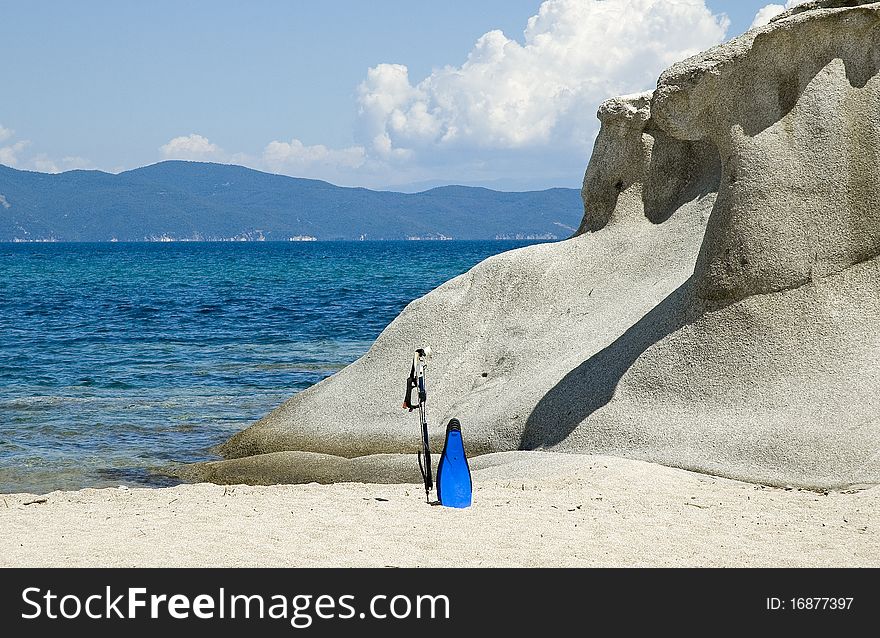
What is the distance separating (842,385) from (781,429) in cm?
81

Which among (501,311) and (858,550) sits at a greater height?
(501,311)

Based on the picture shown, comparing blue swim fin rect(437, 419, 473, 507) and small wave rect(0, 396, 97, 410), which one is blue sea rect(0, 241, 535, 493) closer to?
small wave rect(0, 396, 97, 410)

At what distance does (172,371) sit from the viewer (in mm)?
23000

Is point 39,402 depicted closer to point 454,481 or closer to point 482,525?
point 454,481

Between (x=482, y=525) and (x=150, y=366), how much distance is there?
55.8ft

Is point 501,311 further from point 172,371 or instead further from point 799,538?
point 172,371

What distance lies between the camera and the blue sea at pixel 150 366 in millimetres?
15141

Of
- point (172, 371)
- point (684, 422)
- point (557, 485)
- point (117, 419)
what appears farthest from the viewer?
point (172, 371)

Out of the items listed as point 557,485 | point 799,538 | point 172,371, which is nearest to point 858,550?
point 799,538

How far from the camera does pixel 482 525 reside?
808 centimetres

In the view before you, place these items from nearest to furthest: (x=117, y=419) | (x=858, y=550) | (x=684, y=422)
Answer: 1. (x=858, y=550)
2. (x=684, y=422)
3. (x=117, y=419)

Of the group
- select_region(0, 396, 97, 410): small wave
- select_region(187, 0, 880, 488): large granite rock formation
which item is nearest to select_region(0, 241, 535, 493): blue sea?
select_region(0, 396, 97, 410): small wave

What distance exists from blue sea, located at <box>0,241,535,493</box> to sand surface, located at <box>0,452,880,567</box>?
4.97 m

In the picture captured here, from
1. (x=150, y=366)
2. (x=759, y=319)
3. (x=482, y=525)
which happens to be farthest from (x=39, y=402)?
(x=482, y=525)
